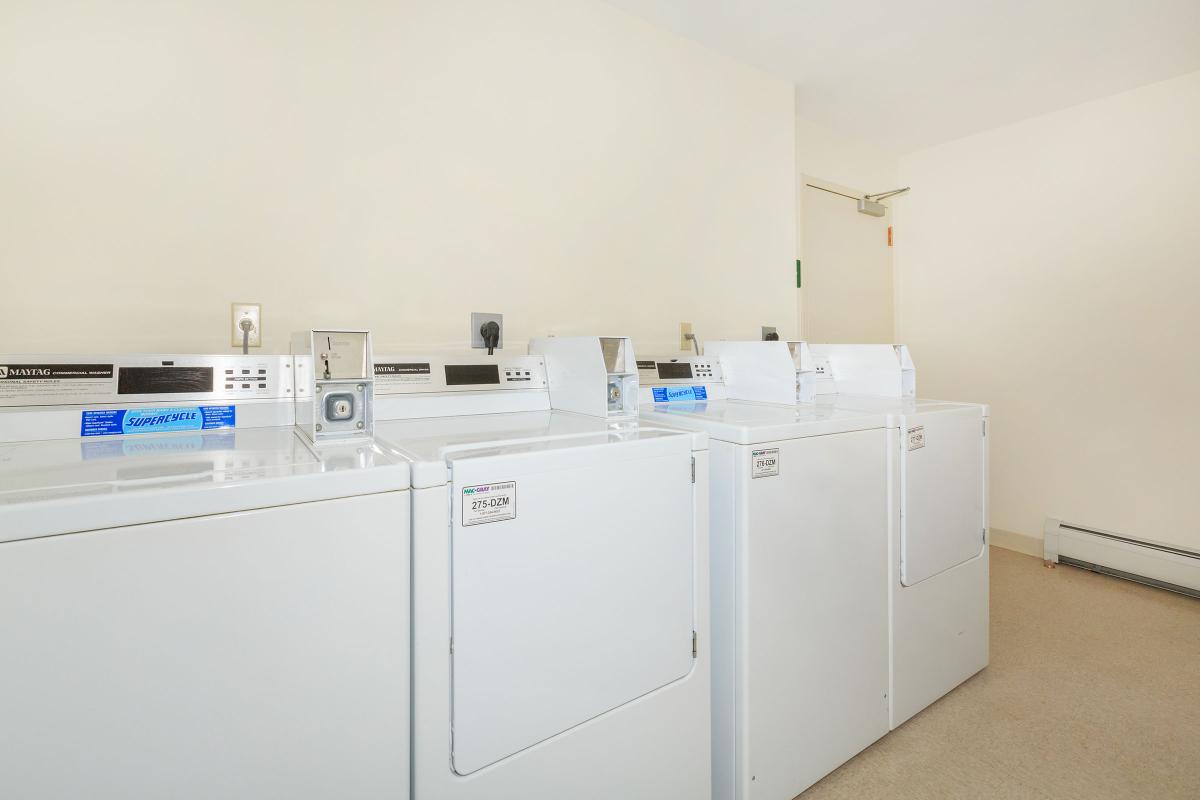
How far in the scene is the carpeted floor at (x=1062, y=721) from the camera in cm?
162

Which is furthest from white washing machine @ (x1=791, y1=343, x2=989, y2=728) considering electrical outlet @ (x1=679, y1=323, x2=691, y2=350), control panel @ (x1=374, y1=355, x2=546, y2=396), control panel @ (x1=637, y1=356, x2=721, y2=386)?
control panel @ (x1=374, y1=355, x2=546, y2=396)

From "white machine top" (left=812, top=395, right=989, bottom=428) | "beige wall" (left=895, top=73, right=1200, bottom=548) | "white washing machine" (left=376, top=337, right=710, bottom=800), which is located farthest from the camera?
"beige wall" (left=895, top=73, right=1200, bottom=548)

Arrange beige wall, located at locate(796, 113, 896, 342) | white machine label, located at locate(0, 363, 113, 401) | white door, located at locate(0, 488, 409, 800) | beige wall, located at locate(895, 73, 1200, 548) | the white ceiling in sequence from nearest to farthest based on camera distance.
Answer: white door, located at locate(0, 488, 409, 800), white machine label, located at locate(0, 363, 113, 401), the white ceiling, beige wall, located at locate(895, 73, 1200, 548), beige wall, located at locate(796, 113, 896, 342)

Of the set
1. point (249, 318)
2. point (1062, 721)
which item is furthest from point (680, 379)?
point (1062, 721)

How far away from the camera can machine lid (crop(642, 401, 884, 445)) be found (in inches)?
56.1

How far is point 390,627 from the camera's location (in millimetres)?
948

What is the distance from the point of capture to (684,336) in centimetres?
257

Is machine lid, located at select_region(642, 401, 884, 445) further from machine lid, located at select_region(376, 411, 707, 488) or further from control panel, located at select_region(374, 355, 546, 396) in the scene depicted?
control panel, located at select_region(374, 355, 546, 396)

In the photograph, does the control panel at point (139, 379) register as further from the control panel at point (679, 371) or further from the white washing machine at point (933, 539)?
the white washing machine at point (933, 539)

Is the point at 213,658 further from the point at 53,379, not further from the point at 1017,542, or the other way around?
the point at 1017,542

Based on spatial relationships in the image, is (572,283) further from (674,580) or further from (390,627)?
(390,627)

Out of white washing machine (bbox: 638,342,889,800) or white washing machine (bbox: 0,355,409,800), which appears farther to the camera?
white washing machine (bbox: 638,342,889,800)

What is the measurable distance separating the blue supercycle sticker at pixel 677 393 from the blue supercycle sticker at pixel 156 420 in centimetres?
126

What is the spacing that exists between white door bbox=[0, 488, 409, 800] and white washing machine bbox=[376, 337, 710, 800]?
69 millimetres
